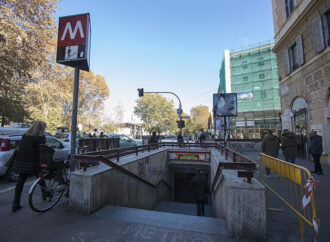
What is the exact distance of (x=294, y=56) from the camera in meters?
11.0

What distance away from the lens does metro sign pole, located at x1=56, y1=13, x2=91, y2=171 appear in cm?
396

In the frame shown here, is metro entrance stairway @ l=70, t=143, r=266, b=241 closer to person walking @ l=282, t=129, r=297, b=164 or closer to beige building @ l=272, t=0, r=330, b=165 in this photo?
person walking @ l=282, t=129, r=297, b=164

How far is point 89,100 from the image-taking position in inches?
1325

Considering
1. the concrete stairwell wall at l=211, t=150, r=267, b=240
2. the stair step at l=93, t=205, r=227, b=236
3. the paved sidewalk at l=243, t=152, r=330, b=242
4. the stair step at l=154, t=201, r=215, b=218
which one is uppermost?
the concrete stairwell wall at l=211, t=150, r=267, b=240

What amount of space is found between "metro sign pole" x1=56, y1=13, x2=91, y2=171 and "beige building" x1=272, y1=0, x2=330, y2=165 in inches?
386

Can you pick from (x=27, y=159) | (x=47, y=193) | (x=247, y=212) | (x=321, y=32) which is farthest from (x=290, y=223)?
(x=321, y=32)

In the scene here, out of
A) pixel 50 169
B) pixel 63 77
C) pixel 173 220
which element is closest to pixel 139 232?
pixel 173 220

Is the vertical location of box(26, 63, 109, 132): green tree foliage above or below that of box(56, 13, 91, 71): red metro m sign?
above

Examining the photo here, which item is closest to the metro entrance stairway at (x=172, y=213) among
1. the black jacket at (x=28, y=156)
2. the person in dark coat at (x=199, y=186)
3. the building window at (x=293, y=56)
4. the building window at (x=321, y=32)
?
the black jacket at (x=28, y=156)

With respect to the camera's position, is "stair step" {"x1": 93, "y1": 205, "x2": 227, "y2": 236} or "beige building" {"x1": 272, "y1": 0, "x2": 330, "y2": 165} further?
"beige building" {"x1": 272, "y1": 0, "x2": 330, "y2": 165}

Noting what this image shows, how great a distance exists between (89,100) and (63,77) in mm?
8914

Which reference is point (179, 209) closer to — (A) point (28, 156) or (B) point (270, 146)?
(B) point (270, 146)

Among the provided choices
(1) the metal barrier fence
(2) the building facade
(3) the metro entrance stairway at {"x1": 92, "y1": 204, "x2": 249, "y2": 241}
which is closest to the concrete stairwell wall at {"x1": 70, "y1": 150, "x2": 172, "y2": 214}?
(3) the metro entrance stairway at {"x1": 92, "y1": 204, "x2": 249, "y2": 241}

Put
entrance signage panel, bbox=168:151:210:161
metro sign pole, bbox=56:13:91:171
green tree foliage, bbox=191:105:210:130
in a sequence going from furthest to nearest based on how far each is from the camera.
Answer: green tree foliage, bbox=191:105:210:130 → entrance signage panel, bbox=168:151:210:161 → metro sign pole, bbox=56:13:91:171
